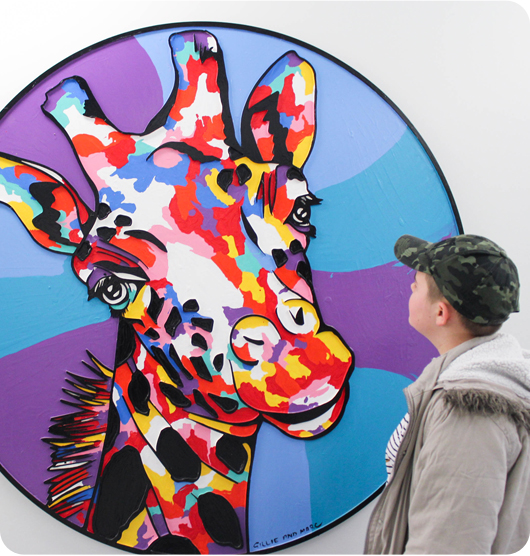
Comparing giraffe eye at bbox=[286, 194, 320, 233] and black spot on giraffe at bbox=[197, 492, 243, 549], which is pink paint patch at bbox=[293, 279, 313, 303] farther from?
black spot on giraffe at bbox=[197, 492, 243, 549]

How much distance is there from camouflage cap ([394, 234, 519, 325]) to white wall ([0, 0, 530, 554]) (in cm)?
46

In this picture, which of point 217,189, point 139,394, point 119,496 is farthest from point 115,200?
point 119,496

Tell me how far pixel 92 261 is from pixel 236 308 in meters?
0.36

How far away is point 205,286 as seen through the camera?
3.12 ft

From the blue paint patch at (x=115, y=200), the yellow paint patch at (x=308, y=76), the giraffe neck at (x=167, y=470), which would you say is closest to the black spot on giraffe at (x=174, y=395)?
the giraffe neck at (x=167, y=470)

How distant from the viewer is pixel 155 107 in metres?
0.93

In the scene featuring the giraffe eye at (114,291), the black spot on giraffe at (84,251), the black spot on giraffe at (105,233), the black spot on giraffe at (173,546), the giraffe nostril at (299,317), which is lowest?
the black spot on giraffe at (173,546)

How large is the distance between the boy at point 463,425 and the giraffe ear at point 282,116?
42cm

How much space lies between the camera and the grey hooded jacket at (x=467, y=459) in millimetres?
525

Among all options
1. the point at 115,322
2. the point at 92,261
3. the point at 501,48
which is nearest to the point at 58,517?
the point at 115,322

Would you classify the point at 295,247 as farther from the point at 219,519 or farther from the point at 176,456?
the point at 219,519

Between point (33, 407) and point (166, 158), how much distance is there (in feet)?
2.18

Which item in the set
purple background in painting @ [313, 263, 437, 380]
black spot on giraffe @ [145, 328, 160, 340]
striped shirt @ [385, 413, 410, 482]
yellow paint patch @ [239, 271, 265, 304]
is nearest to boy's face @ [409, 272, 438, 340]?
striped shirt @ [385, 413, 410, 482]

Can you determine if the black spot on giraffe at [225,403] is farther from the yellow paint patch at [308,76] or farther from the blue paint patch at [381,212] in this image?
the yellow paint patch at [308,76]
